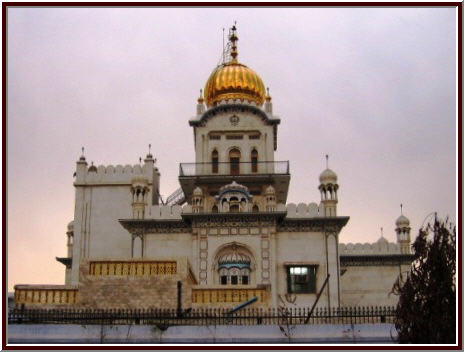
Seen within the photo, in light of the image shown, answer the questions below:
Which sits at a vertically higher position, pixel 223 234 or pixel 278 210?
pixel 278 210

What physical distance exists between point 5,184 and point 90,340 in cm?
533

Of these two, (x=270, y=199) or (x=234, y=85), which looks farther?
(x=234, y=85)

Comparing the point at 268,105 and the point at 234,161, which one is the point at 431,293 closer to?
the point at 234,161

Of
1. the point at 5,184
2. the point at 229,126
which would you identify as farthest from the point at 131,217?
the point at 5,184

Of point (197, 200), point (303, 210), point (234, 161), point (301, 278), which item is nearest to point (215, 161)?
point (234, 161)

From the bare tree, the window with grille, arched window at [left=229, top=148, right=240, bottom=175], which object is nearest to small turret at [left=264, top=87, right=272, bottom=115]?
arched window at [left=229, top=148, right=240, bottom=175]

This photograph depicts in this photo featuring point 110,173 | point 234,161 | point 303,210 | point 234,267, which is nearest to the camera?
point 234,267

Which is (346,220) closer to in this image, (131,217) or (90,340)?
(131,217)

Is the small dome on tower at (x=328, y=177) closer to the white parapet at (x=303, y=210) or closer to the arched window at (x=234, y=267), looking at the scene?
the white parapet at (x=303, y=210)

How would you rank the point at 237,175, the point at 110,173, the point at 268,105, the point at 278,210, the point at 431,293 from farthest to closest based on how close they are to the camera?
the point at 268,105 < the point at 110,173 < the point at 237,175 < the point at 278,210 < the point at 431,293

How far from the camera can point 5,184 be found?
1484cm

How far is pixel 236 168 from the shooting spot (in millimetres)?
37938

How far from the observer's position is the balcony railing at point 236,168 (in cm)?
3703

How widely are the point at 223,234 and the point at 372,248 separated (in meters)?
9.56
